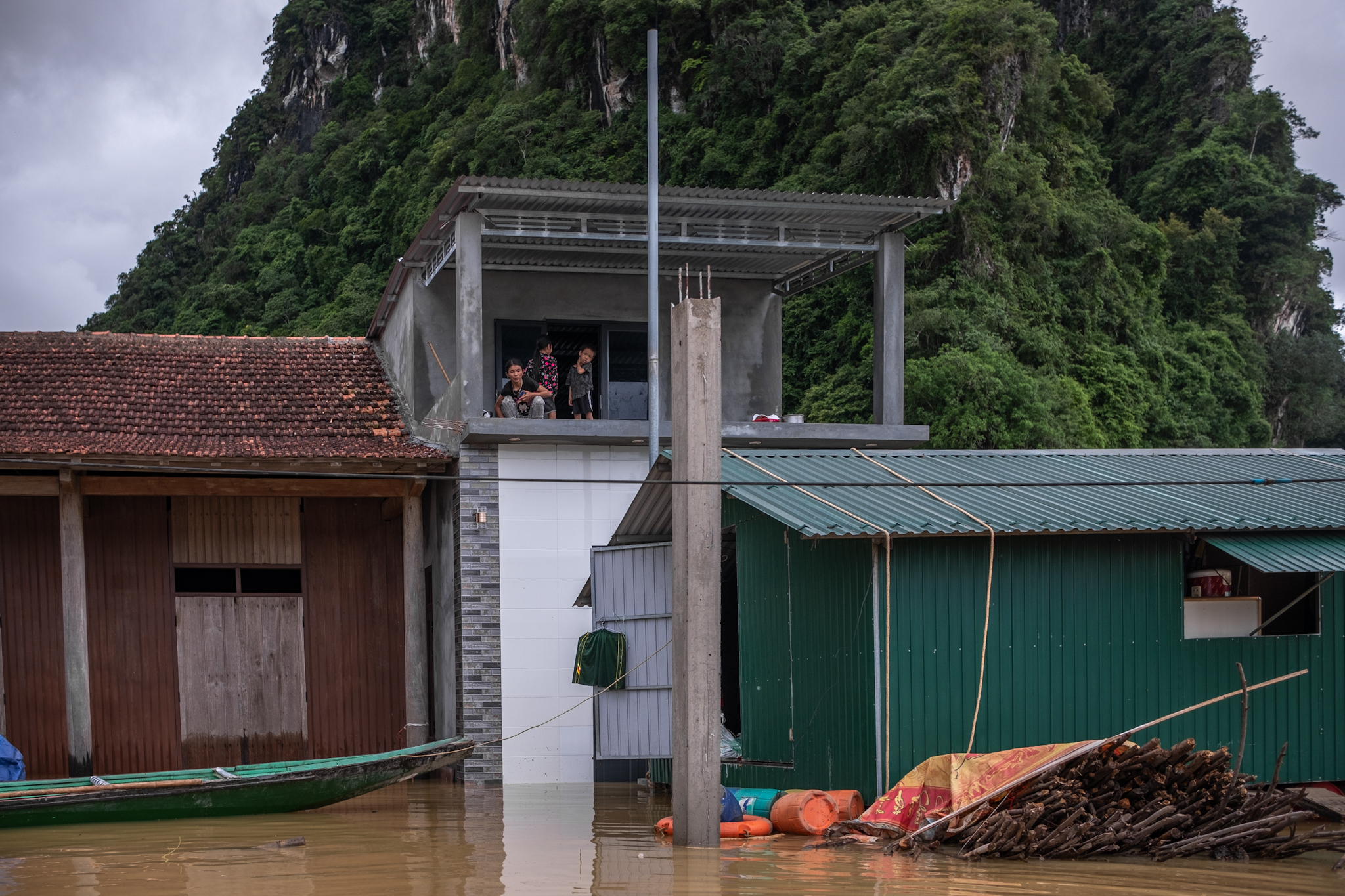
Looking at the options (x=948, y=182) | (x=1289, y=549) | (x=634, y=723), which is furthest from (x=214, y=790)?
(x=948, y=182)

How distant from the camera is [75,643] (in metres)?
14.3

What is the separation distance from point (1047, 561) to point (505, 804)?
5.67m

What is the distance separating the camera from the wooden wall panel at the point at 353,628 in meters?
16.7

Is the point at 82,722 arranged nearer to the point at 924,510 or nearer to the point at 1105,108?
the point at 924,510

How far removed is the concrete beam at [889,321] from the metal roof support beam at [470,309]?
15.4 feet

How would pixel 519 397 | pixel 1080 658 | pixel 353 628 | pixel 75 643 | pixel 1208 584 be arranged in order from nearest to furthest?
pixel 1080 658
pixel 1208 584
pixel 75 643
pixel 519 397
pixel 353 628

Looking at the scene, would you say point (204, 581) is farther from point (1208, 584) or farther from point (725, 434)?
point (1208, 584)

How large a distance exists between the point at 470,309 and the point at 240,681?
5544 mm

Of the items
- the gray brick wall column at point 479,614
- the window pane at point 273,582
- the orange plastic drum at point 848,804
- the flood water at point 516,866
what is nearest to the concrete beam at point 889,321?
the gray brick wall column at point 479,614

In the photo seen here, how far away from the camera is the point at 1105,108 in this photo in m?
34.6

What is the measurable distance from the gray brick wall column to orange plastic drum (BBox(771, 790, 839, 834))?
5.21 meters

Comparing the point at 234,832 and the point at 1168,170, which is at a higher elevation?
the point at 1168,170

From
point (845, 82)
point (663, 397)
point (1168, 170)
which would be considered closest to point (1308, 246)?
point (1168, 170)

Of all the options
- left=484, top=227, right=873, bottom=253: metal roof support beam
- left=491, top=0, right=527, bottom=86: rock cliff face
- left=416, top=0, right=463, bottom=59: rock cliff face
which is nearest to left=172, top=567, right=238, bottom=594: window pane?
left=484, top=227, right=873, bottom=253: metal roof support beam
